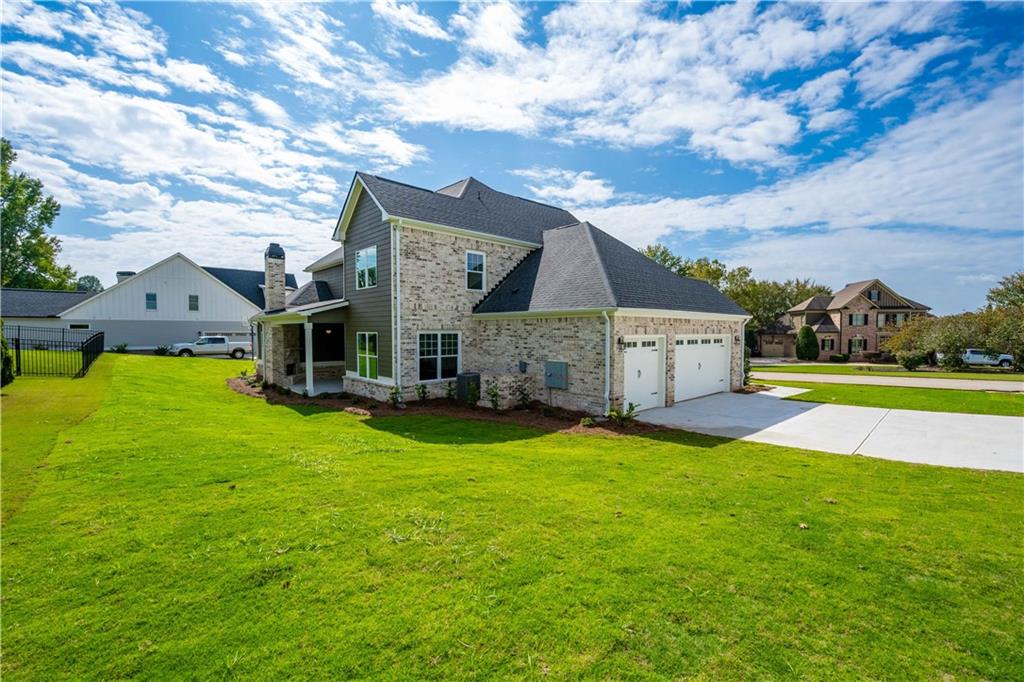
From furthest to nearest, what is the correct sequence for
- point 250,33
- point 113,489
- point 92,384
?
1. point 92,384
2. point 250,33
3. point 113,489

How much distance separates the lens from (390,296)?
1499 centimetres

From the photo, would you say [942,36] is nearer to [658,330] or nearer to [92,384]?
[658,330]

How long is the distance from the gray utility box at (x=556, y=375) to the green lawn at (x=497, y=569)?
5560mm

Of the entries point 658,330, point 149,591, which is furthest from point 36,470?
A: point 658,330

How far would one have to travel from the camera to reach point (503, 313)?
1528cm

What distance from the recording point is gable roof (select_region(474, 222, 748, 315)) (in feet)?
44.6

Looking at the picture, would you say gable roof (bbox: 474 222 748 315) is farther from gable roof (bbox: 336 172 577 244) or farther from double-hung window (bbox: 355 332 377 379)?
double-hung window (bbox: 355 332 377 379)

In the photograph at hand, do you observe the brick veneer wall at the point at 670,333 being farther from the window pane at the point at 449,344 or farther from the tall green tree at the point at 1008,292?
the tall green tree at the point at 1008,292

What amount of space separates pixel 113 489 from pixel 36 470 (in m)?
1.80

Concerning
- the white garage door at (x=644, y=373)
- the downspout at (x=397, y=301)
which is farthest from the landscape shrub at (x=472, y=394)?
the white garage door at (x=644, y=373)

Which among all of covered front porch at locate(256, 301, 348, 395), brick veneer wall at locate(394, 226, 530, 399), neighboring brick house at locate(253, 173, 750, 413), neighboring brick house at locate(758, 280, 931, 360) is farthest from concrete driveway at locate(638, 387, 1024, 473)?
neighboring brick house at locate(758, 280, 931, 360)

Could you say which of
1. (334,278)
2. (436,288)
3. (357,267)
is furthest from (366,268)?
(334,278)

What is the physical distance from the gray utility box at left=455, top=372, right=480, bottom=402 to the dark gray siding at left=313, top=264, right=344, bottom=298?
26.3ft

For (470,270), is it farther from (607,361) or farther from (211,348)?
(211,348)
